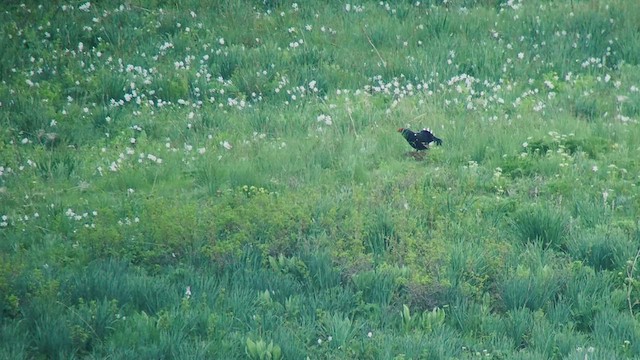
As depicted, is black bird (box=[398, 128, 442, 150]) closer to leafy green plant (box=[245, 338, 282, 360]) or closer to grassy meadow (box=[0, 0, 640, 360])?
grassy meadow (box=[0, 0, 640, 360])

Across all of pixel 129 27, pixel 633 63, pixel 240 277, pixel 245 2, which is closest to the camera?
pixel 240 277

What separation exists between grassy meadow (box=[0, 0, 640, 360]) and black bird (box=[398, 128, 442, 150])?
4.7 inches

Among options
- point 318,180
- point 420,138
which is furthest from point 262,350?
point 420,138

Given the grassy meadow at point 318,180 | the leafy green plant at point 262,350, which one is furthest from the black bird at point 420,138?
the leafy green plant at point 262,350

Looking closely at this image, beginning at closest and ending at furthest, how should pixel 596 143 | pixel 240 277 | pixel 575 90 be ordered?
1. pixel 240 277
2. pixel 596 143
3. pixel 575 90

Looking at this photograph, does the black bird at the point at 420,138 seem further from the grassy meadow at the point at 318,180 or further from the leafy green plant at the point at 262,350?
the leafy green plant at the point at 262,350

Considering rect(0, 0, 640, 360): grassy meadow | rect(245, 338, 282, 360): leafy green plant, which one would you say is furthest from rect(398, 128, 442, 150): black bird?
rect(245, 338, 282, 360): leafy green plant

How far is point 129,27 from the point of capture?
1248 cm

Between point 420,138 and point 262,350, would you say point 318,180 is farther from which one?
point 262,350

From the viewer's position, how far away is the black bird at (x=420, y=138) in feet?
29.4

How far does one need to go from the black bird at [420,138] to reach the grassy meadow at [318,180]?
12 cm

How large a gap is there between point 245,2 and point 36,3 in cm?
278

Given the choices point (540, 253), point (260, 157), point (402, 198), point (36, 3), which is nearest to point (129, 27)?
point (36, 3)

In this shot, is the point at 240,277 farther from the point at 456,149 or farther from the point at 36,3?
the point at 36,3
